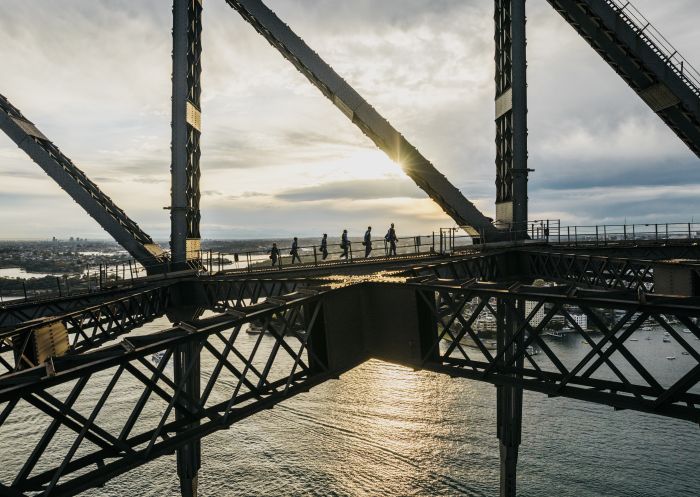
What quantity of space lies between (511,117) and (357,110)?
11355 millimetres

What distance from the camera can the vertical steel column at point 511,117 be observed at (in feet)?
96.7

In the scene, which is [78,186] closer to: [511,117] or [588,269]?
[511,117]

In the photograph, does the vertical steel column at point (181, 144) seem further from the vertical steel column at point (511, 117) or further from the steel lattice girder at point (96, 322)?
the vertical steel column at point (511, 117)

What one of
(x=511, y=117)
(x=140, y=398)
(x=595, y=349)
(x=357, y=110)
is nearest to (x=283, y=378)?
(x=140, y=398)

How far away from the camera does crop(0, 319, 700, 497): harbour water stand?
4484cm

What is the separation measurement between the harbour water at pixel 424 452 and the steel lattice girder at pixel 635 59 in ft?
117

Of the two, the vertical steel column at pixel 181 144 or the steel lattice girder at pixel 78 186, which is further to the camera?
the vertical steel column at pixel 181 144

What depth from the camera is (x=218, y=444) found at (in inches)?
2094

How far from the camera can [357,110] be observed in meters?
27.3

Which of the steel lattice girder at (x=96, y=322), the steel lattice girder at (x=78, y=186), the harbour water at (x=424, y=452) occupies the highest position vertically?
the steel lattice girder at (x=78, y=186)

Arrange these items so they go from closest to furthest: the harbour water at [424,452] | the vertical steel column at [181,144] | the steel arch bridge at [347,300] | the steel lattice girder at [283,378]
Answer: the steel lattice girder at [283,378] < the steel arch bridge at [347,300] < the vertical steel column at [181,144] < the harbour water at [424,452]

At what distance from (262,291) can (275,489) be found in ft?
114

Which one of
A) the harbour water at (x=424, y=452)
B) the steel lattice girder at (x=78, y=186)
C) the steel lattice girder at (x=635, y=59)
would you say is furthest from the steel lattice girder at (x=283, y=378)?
the harbour water at (x=424, y=452)

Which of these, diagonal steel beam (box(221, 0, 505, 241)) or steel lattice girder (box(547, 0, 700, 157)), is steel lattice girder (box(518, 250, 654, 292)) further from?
steel lattice girder (box(547, 0, 700, 157))
